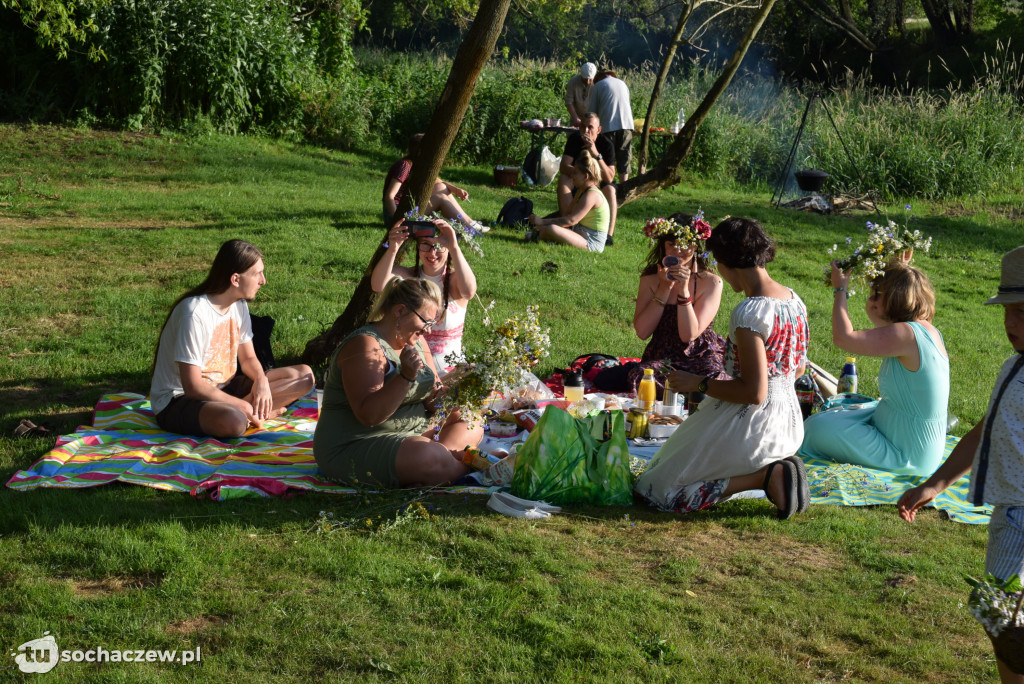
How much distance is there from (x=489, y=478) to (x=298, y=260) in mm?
4974

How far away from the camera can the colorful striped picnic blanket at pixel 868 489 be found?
5191mm

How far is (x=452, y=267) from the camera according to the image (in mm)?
6383

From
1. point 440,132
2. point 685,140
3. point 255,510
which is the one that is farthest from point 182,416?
point 685,140

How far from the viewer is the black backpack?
1133 centimetres

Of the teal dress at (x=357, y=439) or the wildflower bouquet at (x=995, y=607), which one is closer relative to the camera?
the wildflower bouquet at (x=995, y=607)

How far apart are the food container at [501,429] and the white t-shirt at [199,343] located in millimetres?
1608

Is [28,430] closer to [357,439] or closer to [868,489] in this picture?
[357,439]

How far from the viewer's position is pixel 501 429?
600cm

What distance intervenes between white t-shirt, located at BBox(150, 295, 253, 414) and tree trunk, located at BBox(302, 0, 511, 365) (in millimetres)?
1111

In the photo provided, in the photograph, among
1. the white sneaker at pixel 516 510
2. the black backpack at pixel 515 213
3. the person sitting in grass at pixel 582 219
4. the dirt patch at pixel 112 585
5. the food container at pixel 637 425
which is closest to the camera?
the dirt patch at pixel 112 585

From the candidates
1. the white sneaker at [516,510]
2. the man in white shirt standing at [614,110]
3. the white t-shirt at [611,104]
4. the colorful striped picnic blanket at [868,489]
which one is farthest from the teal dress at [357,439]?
the white t-shirt at [611,104]

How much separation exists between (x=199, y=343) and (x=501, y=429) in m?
1.89

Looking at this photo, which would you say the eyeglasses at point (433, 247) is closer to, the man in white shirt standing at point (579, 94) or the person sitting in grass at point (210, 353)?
the person sitting in grass at point (210, 353)

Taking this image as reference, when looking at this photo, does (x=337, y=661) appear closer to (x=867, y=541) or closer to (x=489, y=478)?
(x=489, y=478)
